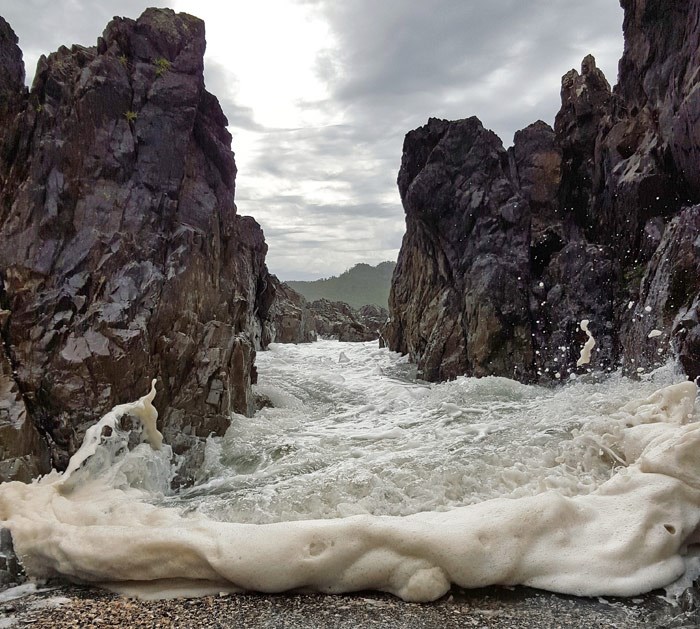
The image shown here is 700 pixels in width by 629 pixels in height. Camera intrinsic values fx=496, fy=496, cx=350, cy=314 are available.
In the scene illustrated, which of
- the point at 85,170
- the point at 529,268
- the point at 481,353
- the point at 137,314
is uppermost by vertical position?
the point at 85,170

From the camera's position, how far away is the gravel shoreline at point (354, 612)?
8.03ft

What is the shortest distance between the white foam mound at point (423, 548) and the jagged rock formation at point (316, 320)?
17.9 m

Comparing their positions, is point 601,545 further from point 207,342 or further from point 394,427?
point 207,342

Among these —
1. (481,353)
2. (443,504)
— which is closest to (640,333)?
(481,353)

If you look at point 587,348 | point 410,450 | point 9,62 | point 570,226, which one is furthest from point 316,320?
point 410,450

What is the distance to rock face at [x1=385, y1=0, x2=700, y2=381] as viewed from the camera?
8555 millimetres

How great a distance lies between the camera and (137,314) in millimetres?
6363

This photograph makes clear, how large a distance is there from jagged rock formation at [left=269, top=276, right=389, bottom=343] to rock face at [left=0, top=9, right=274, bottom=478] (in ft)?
44.6

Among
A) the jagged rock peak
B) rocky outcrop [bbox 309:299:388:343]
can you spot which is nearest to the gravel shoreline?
the jagged rock peak

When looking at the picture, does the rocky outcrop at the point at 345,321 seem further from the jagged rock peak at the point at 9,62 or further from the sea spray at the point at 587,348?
the jagged rock peak at the point at 9,62

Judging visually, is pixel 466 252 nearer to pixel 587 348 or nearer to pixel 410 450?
pixel 587 348

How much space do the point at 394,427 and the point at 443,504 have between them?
11.5 ft

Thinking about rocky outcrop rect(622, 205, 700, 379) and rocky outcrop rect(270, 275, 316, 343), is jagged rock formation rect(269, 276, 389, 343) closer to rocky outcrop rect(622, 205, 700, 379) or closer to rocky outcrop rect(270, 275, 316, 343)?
rocky outcrop rect(270, 275, 316, 343)

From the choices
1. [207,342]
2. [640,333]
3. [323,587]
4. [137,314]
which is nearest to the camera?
[323,587]
